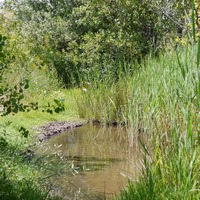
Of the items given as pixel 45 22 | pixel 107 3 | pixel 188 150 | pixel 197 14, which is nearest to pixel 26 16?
pixel 45 22

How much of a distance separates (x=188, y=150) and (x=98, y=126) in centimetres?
601

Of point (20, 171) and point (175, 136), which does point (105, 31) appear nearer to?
point (20, 171)

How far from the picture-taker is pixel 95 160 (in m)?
6.17

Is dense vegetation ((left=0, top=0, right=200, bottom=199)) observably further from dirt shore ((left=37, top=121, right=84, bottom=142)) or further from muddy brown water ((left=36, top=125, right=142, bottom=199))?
muddy brown water ((left=36, top=125, right=142, bottom=199))

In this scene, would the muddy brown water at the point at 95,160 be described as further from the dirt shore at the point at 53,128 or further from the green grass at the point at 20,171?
the green grass at the point at 20,171

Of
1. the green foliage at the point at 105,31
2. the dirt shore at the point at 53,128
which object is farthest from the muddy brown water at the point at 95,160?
the green foliage at the point at 105,31

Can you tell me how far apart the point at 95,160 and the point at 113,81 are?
10.4 ft

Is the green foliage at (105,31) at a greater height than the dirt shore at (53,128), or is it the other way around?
the green foliage at (105,31)

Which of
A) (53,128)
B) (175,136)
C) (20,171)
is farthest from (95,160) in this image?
(175,136)

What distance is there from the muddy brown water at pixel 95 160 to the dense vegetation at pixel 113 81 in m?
0.37

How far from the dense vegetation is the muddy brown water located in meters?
0.37

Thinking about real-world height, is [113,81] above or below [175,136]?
below

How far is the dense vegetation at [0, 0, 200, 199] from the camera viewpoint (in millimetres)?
3176

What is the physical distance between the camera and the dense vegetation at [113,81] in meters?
3.18
